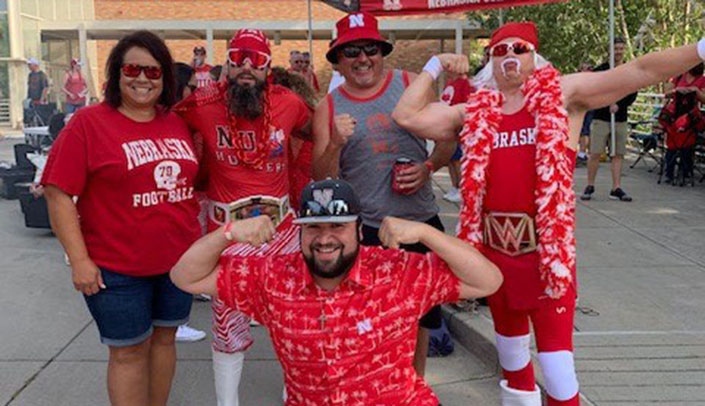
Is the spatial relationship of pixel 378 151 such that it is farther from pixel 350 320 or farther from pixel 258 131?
pixel 350 320

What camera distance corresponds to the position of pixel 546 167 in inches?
112

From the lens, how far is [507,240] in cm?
297

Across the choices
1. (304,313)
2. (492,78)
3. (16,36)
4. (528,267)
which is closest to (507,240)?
(528,267)

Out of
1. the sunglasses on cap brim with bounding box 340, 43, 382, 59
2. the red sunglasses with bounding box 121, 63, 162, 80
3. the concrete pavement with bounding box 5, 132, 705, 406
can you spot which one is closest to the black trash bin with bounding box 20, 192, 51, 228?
the concrete pavement with bounding box 5, 132, 705, 406

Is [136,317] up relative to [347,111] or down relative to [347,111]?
down

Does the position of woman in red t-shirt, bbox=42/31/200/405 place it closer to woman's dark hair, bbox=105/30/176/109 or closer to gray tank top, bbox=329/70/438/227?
woman's dark hair, bbox=105/30/176/109

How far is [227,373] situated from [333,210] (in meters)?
1.45

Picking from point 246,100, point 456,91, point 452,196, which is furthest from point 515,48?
point 452,196

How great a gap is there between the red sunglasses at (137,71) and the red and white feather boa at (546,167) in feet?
4.36

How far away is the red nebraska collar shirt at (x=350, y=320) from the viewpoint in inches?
94.1

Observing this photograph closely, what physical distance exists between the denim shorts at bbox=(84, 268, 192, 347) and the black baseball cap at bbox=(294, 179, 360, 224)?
3.61 ft

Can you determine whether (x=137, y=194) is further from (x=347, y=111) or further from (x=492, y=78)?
(x=492, y=78)

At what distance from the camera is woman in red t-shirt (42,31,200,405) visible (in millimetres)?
2982

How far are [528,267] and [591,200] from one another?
644 cm
